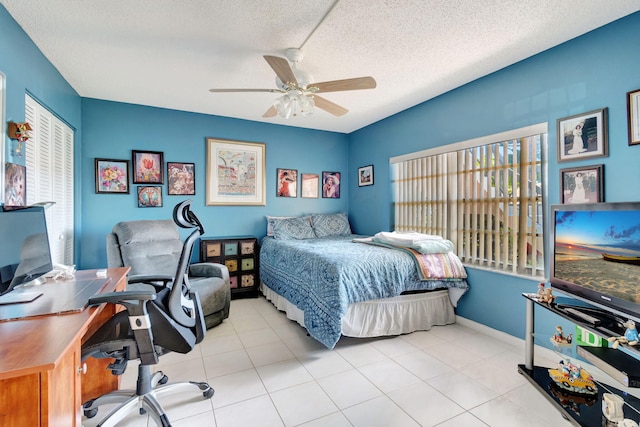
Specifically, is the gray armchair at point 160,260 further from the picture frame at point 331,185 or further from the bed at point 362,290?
the picture frame at point 331,185

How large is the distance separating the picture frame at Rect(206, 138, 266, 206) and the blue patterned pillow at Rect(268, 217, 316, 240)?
454 mm

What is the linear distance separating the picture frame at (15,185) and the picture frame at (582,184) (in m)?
3.84

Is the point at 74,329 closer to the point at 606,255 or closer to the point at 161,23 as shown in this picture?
the point at 161,23

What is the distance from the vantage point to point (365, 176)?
4691 millimetres

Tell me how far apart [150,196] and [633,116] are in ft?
15.1

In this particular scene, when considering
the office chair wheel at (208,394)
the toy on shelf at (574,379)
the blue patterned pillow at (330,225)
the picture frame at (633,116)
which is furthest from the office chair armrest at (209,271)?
the picture frame at (633,116)

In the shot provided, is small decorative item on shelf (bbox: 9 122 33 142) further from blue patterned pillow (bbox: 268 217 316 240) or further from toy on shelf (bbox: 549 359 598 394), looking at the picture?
toy on shelf (bbox: 549 359 598 394)

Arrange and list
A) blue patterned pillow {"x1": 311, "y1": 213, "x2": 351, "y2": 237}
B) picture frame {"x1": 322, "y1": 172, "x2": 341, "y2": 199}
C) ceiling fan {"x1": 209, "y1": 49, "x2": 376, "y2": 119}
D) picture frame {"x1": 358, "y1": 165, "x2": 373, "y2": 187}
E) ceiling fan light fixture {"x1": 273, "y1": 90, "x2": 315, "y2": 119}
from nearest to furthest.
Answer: ceiling fan {"x1": 209, "y1": 49, "x2": 376, "y2": 119}
ceiling fan light fixture {"x1": 273, "y1": 90, "x2": 315, "y2": 119}
blue patterned pillow {"x1": 311, "y1": 213, "x2": 351, "y2": 237}
picture frame {"x1": 358, "y1": 165, "x2": 373, "y2": 187}
picture frame {"x1": 322, "y1": 172, "x2": 341, "y2": 199}

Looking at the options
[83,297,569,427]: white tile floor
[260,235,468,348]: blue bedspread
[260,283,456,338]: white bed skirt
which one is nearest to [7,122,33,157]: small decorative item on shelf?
[83,297,569,427]: white tile floor

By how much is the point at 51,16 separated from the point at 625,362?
12.6ft

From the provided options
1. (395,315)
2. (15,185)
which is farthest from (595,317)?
(15,185)

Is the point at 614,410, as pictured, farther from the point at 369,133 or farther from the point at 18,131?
the point at 369,133

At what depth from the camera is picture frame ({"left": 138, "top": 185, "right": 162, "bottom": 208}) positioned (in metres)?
3.69

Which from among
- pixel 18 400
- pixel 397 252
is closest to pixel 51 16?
pixel 18 400
